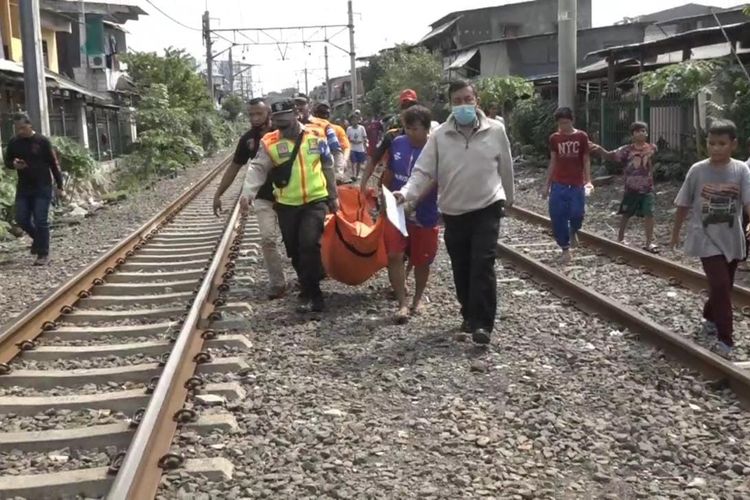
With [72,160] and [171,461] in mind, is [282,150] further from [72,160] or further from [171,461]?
[72,160]

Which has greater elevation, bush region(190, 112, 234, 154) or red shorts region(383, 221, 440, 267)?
bush region(190, 112, 234, 154)

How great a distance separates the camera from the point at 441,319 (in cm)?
740

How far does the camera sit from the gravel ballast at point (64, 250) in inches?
368

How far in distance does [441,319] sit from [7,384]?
325 cm

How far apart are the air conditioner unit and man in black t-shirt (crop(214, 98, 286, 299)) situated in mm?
33727

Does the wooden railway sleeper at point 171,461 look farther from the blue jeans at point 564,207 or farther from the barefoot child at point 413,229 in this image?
the blue jeans at point 564,207

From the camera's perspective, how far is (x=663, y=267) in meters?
9.26

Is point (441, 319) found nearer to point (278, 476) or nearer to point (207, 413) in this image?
point (207, 413)

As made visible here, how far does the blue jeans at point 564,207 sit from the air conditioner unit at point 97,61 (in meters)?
33.9

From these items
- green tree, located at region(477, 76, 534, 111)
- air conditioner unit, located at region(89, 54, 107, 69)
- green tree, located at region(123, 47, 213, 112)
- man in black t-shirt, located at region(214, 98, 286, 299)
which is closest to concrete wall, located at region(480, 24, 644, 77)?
green tree, located at region(477, 76, 534, 111)

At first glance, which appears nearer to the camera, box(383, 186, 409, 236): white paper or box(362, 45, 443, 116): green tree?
box(383, 186, 409, 236): white paper

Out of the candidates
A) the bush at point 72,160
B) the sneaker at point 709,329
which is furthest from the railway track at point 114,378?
the bush at point 72,160

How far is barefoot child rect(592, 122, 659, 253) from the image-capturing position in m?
10.3

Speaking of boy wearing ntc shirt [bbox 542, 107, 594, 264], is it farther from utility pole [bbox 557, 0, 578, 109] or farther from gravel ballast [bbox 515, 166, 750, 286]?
utility pole [bbox 557, 0, 578, 109]
